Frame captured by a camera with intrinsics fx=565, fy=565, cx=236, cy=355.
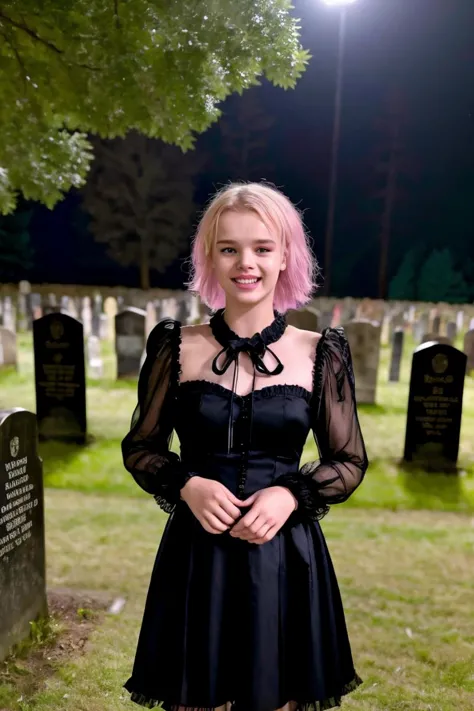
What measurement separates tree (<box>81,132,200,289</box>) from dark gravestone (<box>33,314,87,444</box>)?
417 inches

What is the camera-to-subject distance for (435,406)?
16.5 feet

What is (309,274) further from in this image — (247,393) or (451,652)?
(451,652)

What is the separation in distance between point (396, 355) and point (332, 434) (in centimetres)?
623

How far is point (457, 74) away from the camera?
1110 centimetres

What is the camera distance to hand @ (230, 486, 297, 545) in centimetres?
153

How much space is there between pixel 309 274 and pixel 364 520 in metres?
2.91

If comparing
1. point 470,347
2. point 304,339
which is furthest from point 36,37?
point 470,347

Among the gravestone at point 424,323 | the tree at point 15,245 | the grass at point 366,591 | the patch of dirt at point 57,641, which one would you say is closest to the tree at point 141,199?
the tree at point 15,245

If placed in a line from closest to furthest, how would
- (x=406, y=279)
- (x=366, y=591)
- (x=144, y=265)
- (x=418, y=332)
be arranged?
1. (x=366, y=591)
2. (x=418, y=332)
3. (x=406, y=279)
4. (x=144, y=265)

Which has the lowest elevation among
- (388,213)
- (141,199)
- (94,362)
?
(94,362)

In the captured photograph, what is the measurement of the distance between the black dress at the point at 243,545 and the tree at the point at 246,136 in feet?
40.0

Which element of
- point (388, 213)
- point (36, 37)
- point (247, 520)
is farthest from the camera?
point (388, 213)

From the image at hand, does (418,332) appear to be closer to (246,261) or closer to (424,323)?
(424,323)

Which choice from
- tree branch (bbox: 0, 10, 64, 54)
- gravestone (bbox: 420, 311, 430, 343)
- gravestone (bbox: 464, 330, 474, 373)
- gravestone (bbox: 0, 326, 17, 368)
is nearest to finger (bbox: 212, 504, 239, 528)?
tree branch (bbox: 0, 10, 64, 54)
